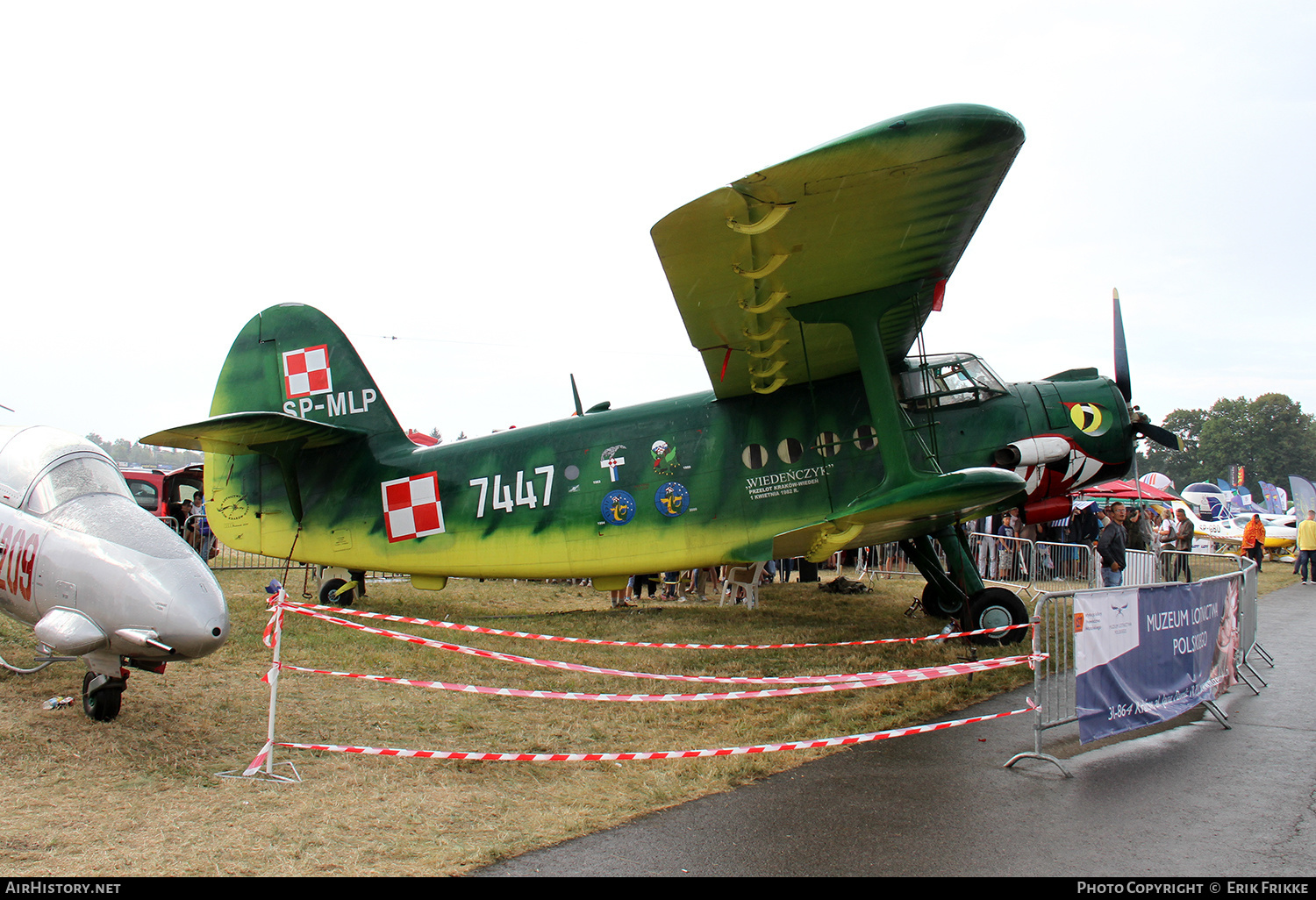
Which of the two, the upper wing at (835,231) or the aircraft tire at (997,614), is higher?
the upper wing at (835,231)

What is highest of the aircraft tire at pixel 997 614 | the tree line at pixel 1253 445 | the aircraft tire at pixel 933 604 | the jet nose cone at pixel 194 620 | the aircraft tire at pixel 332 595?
the jet nose cone at pixel 194 620

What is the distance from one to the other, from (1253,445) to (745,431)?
12521 cm

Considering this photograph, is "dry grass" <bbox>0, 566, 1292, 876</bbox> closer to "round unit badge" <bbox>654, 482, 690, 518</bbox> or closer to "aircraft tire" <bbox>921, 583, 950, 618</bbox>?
"round unit badge" <bbox>654, 482, 690, 518</bbox>

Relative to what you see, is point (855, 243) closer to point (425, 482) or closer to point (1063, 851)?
point (1063, 851)

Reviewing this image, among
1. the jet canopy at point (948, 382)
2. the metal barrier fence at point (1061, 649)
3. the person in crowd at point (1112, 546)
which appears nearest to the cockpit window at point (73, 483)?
the metal barrier fence at point (1061, 649)

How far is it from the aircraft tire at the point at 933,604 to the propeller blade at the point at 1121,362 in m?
3.48

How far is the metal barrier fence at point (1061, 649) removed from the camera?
517cm

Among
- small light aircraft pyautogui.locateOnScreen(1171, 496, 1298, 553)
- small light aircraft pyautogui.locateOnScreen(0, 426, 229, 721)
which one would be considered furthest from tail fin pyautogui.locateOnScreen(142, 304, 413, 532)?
small light aircraft pyautogui.locateOnScreen(1171, 496, 1298, 553)

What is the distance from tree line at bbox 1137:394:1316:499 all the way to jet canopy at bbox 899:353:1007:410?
11383cm

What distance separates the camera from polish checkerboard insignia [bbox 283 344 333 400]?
36.2 ft

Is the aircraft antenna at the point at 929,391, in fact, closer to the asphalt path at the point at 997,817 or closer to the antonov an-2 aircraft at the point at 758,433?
the antonov an-2 aircraft at the point at 758,433

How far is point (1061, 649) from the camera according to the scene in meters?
9.06

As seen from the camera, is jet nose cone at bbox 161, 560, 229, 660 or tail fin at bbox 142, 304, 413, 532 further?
tail fin at bbox 142, 304, 413, 532

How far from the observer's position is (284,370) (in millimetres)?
11047
